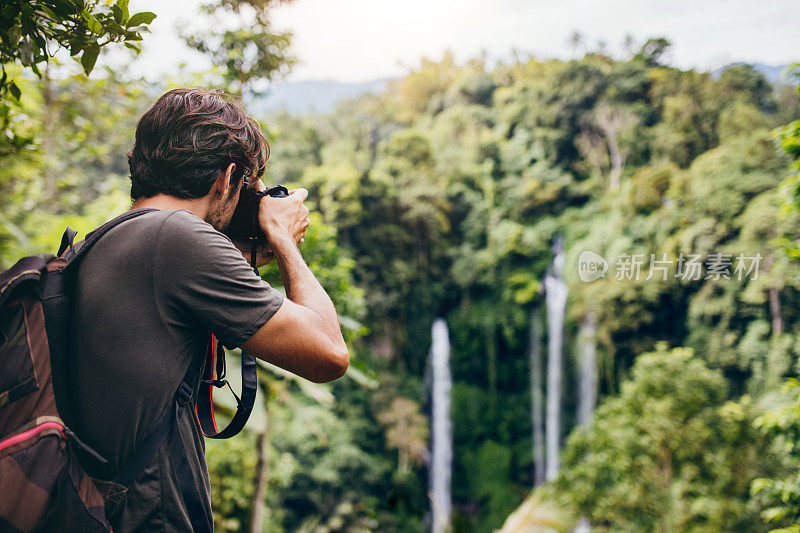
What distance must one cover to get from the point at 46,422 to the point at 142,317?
0.16m

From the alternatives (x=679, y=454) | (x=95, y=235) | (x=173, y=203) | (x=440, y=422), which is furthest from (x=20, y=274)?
(x=440, y=422)

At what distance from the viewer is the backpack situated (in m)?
0.59

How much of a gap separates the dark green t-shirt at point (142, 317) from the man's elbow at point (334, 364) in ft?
0.37

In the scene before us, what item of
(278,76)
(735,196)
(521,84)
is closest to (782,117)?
(735,196)

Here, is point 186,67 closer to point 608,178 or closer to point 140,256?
point 140,256

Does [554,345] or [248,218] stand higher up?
[248,218]

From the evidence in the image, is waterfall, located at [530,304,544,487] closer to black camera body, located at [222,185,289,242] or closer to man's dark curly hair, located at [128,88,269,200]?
black camera body, located at [222,185,289,242]

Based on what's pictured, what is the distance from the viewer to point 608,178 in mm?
12312

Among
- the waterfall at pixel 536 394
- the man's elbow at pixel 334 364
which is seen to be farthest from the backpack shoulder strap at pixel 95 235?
the waterfall at pixel 536 394

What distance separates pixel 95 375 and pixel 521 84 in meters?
14.7

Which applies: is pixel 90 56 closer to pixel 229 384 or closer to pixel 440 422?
pixel 229 384

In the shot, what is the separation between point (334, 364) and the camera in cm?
72

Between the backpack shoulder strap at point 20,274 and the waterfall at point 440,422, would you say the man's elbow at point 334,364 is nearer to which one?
the backpack shoulder strap at point 20,274

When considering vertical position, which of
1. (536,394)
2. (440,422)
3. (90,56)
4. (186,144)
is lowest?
(440,422)
